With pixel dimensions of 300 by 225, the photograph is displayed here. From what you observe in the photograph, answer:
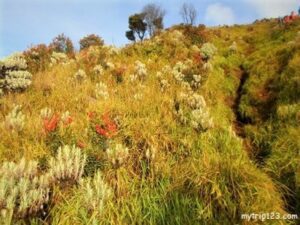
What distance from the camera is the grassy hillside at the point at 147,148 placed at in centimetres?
512

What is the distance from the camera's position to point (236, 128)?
10438 mm

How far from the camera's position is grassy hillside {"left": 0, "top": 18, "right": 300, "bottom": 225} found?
5.12 m

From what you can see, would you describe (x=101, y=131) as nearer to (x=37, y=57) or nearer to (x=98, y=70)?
(x=98, y=70)

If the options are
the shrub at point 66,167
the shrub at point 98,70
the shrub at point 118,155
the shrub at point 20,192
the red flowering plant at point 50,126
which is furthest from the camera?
the shrub at point 98,70

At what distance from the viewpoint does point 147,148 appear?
696cm

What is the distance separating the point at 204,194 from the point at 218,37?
66.0 feet

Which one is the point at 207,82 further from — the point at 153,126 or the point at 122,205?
the point at 122,205

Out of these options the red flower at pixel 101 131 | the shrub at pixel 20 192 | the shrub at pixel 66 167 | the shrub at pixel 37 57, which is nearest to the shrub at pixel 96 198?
the shrub at pixel 66 167

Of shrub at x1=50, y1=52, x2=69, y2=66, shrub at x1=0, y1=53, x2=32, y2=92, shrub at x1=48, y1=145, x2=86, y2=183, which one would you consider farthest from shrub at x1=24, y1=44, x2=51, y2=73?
shrub at x1=48, y1=145, x2=86, y2=183

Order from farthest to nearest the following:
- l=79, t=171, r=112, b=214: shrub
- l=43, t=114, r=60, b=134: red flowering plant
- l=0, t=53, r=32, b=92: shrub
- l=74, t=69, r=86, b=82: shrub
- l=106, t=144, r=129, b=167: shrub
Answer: l=74, t=69, r=86, b=82: shrub < l=0, t=53, r=32, b=92: shrub < l=43, t=114, r=60, b=134: red flowering plant < l=106, t=144, r=129, b=167: shrub < l=79, t=171, r=112, b=214: shrub

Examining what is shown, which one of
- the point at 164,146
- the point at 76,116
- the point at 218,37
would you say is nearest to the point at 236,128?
the point at 164,146

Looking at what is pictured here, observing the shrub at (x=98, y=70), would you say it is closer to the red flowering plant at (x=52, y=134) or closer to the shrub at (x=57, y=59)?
the shrub at (x=57, y=59)

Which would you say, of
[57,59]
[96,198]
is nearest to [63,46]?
[57,59]

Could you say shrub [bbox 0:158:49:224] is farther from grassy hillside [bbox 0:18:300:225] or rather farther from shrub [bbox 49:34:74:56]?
shrub [bbox 49:34:74:56]
